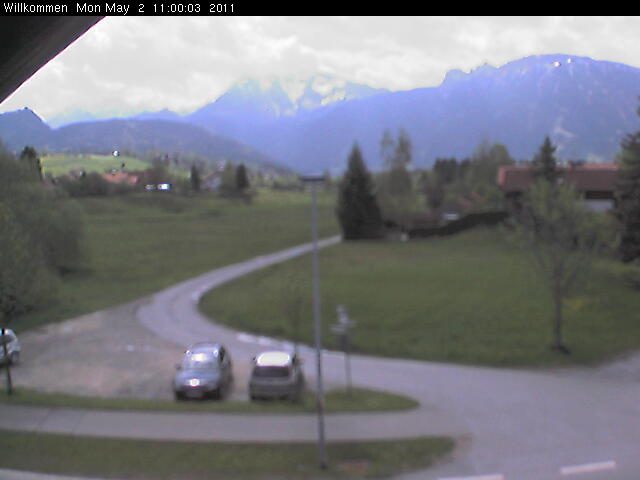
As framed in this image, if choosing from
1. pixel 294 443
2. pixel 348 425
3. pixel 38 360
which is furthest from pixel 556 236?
pixel 38 360

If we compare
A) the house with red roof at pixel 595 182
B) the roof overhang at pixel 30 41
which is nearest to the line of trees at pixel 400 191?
the house with red roof at pixel 595 182

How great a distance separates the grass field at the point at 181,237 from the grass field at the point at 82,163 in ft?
27.7

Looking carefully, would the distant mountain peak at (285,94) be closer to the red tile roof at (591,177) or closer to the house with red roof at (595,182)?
the red tile roof at (591,177)

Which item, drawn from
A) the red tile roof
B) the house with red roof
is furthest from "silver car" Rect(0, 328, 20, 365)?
the house with red roof

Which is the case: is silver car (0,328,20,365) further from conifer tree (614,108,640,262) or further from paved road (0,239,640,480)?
conifer tree (614,108,640,262)

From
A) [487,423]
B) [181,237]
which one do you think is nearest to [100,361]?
[487,423]

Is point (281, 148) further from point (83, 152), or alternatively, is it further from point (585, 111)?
point (585, 111)

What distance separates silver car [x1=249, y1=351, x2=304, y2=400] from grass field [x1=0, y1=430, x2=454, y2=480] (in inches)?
76.2

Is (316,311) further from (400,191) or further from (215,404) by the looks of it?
(400,191)

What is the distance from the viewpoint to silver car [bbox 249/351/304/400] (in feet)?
25.0

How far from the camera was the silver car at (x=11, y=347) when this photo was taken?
17.4 feet

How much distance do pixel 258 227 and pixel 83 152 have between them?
25752 mm

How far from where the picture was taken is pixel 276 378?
788 centimetres

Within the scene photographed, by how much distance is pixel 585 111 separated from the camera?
437 centimetres
